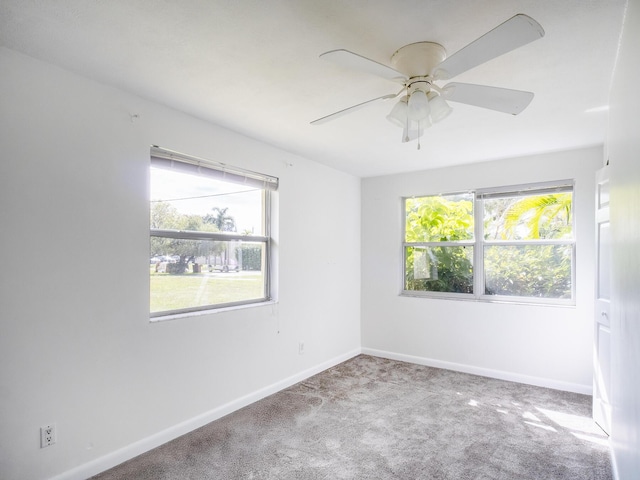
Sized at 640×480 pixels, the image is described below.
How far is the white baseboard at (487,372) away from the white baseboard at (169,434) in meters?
1.20

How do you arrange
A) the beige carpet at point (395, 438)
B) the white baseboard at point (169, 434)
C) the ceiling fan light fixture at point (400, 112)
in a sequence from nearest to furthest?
the ceiling fan light fixture at point (400, 112), the white baseboard at point (169, 434), the beige carpet at point (395, 438)

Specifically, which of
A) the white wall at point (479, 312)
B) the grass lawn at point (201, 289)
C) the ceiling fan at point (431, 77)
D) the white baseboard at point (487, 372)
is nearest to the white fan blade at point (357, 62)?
the ceiling fan at point (431, 77)

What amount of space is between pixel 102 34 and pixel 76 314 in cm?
149

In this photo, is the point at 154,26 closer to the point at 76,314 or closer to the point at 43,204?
the point at 43,204

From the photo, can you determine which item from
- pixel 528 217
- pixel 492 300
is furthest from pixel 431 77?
pixel 492 300

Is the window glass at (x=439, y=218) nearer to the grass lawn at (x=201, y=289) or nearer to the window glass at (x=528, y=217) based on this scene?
the window glass at (x=528, y=217)

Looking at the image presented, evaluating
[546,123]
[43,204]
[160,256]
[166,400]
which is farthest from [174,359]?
[546,123]

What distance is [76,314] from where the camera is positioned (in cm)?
218

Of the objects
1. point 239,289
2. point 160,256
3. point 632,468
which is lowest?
point 632,468

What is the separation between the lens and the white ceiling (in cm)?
158

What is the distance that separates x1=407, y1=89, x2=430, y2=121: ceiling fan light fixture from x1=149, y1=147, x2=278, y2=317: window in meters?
1.71

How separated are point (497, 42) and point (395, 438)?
2.50 meters

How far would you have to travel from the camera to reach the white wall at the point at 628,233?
1.35 m

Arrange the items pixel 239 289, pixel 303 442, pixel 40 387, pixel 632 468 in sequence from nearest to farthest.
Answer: pixel 632 468
pixel 40 387
pixel 303 442
pixel 239 289
